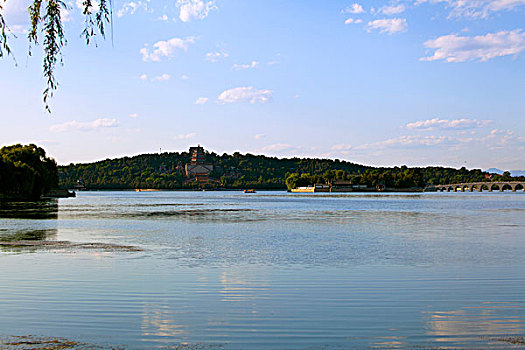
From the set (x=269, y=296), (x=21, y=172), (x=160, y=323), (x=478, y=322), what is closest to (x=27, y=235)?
(x=269, y=296)

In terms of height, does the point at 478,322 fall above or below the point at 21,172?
below

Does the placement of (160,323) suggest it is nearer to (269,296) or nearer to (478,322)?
(269,296)

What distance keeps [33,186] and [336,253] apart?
9191 centimetres

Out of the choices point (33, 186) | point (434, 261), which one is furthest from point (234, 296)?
point (33, 186)

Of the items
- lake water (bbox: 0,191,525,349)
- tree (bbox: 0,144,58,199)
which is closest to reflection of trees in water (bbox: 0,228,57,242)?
lake water (bbox: 0,191,525,349)

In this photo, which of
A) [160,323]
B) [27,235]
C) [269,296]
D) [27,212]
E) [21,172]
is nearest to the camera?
[160,323]

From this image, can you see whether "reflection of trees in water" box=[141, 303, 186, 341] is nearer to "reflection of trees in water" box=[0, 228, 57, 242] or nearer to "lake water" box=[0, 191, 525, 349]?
"lake water" box=[0, 191, 525, 349]

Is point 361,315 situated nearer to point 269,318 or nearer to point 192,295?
point 269,318

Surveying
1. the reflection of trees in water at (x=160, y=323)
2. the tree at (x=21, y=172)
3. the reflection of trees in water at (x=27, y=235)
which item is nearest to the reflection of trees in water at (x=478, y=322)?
the reflection of trees in water at (x=160, y=323)

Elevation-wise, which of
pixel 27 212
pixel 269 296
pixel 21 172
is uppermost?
pixel 21 172

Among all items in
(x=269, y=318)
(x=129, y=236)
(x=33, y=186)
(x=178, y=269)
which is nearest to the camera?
(x=269, y=318)

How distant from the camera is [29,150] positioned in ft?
369

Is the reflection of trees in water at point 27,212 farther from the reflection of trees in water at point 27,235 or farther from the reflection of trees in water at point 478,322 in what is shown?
the reflection of trees in water at point 478,322

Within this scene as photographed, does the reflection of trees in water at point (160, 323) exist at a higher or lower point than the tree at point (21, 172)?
lower
